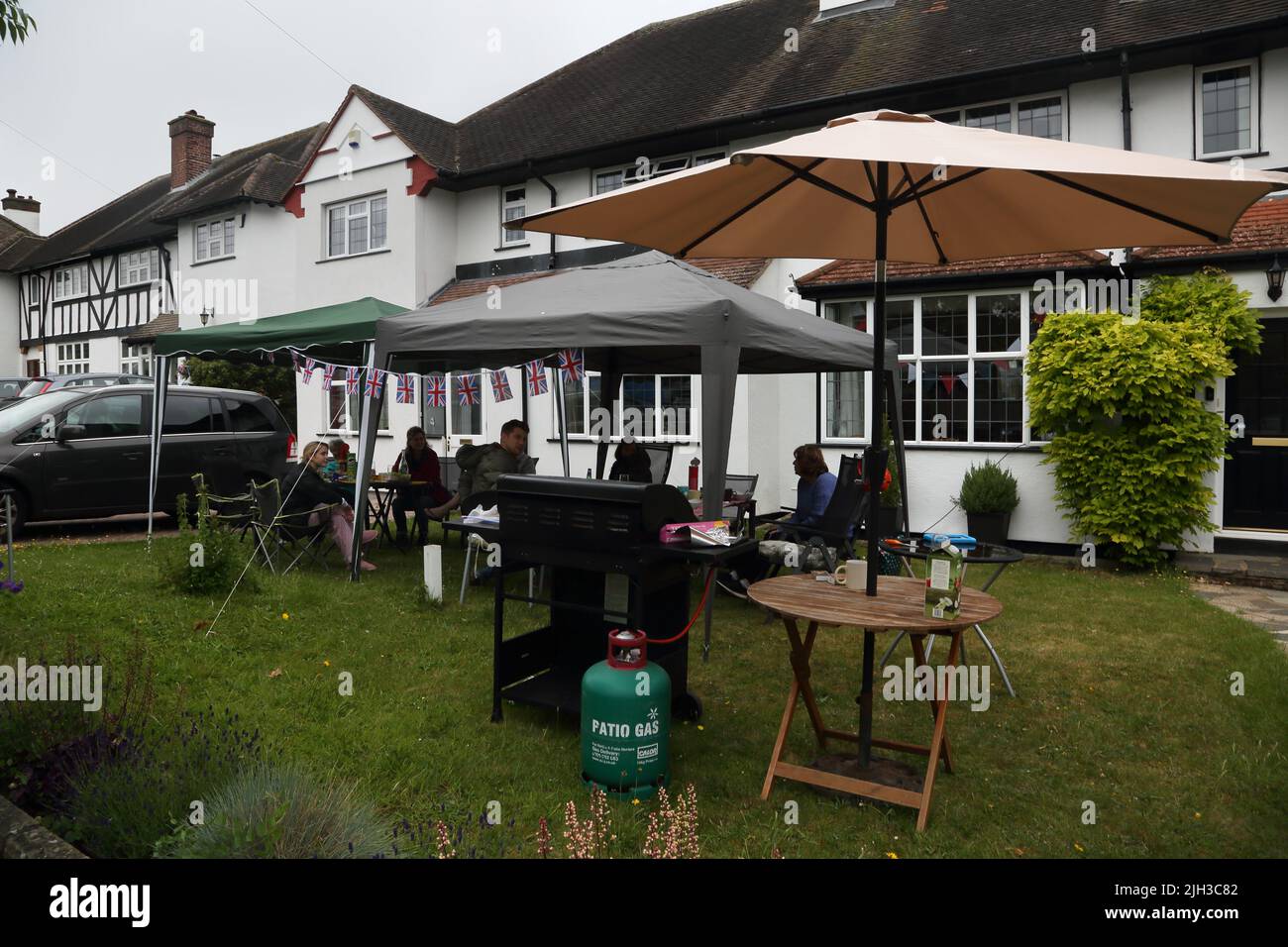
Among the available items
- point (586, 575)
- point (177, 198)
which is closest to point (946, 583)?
point (586, 575)

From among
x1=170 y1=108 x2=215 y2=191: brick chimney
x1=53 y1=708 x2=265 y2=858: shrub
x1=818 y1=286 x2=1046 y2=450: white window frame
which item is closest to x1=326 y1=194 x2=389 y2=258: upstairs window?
x1=818 y1=286 x2=1046 y2=450: white window frame

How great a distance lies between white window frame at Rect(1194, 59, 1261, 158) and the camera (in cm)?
991

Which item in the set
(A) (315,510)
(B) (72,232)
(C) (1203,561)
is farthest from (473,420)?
(B) (72,232)

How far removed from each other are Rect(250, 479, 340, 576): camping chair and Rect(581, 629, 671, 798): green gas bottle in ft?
15.9

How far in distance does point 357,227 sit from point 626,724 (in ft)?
54.7

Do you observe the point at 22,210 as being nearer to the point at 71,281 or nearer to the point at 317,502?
the point at 71,281

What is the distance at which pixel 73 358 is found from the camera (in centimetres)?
3073

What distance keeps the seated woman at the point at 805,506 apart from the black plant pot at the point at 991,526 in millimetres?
3977

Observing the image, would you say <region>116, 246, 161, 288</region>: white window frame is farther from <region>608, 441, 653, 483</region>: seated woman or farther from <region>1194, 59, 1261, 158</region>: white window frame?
<region>1194, 59, 1261, 158</region>: white window frame

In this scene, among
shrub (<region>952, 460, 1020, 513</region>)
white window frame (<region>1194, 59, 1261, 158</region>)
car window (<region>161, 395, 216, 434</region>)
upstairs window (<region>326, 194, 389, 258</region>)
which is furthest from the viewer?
upstairs window (<region>326, 194, 389, 258</region>)

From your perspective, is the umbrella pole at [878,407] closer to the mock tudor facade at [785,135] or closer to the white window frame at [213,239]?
the mock tudor facade at [785,135]

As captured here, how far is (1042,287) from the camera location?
10.5 m

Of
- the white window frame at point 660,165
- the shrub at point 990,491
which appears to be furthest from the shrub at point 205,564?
the white window frame at point 660,165
